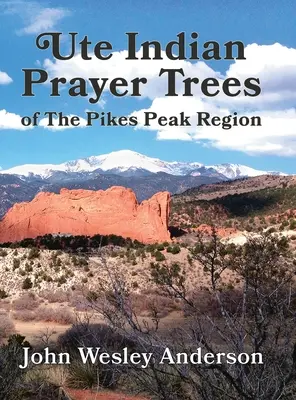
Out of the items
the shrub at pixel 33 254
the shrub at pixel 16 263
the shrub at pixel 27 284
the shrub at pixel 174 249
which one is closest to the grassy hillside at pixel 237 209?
the shrub at pixel 174 249

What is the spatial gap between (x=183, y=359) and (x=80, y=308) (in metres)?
22.4

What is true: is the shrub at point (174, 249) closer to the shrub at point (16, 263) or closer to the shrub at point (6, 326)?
the shrub at point (16, 263)

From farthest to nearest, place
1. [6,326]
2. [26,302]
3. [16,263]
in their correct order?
[16,263], [26,302], [6,326]

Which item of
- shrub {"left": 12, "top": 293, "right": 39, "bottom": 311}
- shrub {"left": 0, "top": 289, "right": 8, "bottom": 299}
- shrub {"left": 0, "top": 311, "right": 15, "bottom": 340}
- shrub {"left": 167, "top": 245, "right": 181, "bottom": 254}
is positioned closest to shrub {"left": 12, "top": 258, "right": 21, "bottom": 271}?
shrub {"left": 0, "top": 289, "right": 8, "bottom": 299}

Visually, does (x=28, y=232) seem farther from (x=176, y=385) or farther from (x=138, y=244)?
(x=176, y=385)

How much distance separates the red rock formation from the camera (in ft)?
174

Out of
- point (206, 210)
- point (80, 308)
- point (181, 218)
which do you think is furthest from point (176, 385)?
point (206, 210)

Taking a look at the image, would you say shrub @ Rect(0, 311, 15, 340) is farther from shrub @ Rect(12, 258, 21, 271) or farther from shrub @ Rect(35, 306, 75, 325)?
shrub @ Rect(12, 258, 21, 271)

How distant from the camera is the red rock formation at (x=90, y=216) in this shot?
2088 inches

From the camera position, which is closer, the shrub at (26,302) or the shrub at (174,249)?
the shrub at (26,302)

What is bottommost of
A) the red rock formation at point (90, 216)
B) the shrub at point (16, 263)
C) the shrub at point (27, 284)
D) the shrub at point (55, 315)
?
the shrub at point (55, 315)

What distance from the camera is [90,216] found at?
56.6 meters

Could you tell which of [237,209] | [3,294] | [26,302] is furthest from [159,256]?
[237,209]

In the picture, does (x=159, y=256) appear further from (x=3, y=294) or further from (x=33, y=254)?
(x=3, y=294)
